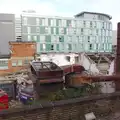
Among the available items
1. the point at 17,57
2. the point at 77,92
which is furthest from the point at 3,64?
the point at 77,92

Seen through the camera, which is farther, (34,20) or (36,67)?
(34,20)

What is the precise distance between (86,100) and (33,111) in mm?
1507

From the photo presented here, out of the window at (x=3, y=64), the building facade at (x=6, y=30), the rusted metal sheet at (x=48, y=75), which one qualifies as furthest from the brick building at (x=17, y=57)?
the building facade at (x=6, y=30)

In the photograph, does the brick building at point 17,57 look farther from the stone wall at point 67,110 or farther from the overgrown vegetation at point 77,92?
the stone wall at point 67,110

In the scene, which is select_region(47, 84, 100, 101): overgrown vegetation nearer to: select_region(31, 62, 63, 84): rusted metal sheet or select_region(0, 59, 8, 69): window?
select_region(31, 62, 63, 84): rusted metal sheet

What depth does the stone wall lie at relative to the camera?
4.06 metres

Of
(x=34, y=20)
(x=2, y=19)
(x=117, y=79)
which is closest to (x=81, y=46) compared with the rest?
(x=34, y=20)

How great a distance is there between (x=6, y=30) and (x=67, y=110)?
41.6m

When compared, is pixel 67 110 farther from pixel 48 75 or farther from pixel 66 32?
pixel 66 32

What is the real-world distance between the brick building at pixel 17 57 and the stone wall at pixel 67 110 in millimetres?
17496

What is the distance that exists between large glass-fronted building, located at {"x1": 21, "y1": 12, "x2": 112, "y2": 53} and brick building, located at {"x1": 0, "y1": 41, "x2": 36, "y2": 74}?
21081mm

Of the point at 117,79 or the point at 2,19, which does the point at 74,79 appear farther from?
the point at 2,19

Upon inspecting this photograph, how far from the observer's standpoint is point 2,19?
4238 cm

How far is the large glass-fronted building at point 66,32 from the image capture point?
145 feet
